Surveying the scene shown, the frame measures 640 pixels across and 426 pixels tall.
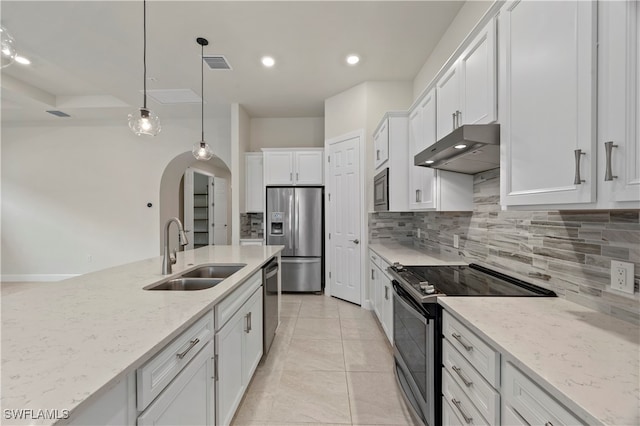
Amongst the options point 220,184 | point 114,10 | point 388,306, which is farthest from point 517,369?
point 220,184

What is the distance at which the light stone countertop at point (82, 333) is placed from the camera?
0.60 m

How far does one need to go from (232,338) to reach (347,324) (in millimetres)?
1852

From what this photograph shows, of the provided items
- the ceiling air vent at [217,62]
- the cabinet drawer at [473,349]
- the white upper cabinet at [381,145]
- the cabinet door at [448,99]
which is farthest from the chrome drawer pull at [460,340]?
the ceiling air vent at [217,62]

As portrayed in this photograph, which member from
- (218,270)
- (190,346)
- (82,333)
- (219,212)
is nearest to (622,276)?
(190,346)

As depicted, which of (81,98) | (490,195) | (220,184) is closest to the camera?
(490,195)

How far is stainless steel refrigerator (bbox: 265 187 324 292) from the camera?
4.27 m

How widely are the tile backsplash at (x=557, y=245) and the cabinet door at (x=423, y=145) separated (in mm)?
338

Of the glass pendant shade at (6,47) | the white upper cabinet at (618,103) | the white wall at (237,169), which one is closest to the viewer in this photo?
→ the white upper cabinet at (618,103)

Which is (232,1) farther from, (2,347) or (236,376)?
(236,376)

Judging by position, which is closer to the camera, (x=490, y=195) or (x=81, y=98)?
(x=490, y=195)

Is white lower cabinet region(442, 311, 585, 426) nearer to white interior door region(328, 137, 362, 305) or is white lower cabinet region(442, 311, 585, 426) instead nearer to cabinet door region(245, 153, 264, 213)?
white interior door region(328, 137, 362, 305)

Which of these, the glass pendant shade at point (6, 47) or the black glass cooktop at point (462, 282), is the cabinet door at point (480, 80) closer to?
the black glass cooktop at point (462, 282)

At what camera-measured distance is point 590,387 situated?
2.12 ft

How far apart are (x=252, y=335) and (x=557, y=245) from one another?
1.96 m
